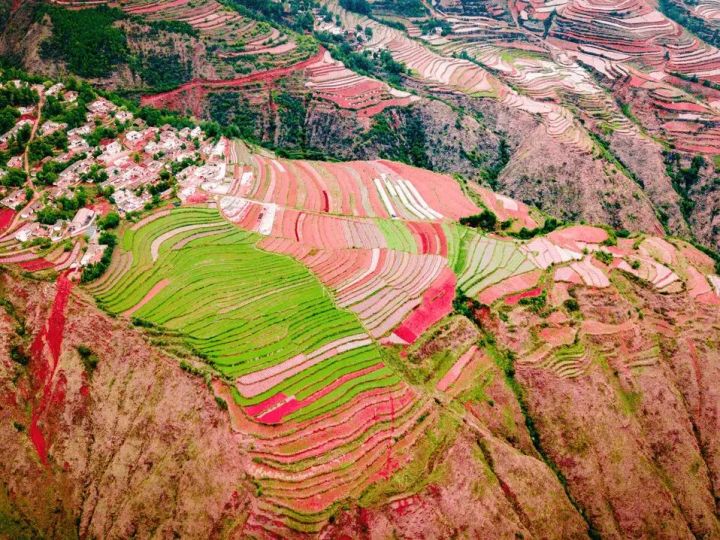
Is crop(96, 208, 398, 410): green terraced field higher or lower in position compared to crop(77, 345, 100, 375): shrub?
higher

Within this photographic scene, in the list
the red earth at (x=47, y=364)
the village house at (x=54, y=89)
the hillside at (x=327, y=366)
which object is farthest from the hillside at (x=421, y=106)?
the red earth at (x=47, y=364)

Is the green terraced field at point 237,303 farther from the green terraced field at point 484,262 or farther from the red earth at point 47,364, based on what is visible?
the green terraced field at point 484,262

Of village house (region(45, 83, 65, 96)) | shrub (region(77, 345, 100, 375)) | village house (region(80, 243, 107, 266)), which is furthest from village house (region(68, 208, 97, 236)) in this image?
village house (region(45, 83, 65, 96))

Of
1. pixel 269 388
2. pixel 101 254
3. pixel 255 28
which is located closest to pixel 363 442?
pixel 269 388

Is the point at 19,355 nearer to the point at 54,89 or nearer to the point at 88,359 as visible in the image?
the point at 88,359

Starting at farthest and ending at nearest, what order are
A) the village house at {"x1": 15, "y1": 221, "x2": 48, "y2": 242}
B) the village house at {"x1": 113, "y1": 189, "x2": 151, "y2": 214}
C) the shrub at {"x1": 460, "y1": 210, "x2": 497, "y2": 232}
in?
the shrub at {"x1": 460, "y1": 210, "x2": 497, "y2": 232}
the village house at {"x1": 113, "y1": 189, "x2": 151, "y2": 214}
the village house at {"x1": 15, "y1": 221, "x2": 48, "y2": 242}

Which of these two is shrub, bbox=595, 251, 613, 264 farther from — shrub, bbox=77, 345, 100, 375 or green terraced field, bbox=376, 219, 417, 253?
shrub, bbox=77, 345, 100, 375
